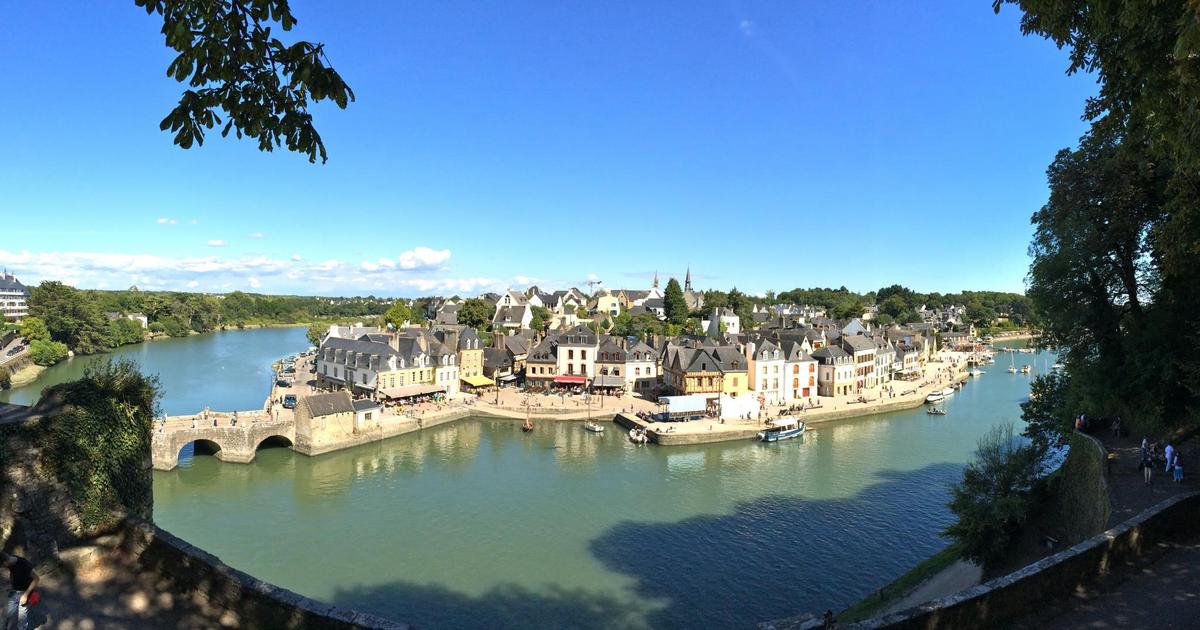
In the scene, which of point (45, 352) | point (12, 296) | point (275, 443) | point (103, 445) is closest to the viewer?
point (103, 445)

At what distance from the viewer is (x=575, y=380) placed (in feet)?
153

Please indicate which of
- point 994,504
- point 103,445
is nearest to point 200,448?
point 103,445

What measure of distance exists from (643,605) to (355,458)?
18.8m

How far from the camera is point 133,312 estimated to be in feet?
314

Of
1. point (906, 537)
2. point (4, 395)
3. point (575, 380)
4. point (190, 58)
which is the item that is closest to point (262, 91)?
point (190, 58)

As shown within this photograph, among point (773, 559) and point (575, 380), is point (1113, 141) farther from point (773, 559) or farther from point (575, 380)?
point (575, 380)

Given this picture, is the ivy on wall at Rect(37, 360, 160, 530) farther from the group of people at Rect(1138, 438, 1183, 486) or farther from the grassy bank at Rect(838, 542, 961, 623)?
the group of people at Rect(1138, 438, 1183, 486)

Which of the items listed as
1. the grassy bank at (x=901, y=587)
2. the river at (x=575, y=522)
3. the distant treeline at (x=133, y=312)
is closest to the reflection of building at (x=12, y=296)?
the distant treeline at (x=133, y=312)

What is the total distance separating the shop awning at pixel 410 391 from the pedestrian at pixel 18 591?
3465 cm

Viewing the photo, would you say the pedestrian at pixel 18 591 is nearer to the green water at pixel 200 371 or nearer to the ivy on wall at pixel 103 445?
the ivy on wall at pixel 103 445

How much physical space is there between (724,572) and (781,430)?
19.0m

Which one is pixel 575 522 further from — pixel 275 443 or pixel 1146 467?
pixel 275 443

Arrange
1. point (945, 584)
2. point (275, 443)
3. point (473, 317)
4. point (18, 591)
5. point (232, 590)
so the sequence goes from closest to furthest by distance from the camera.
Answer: point (18, 591) < point (232, 590) < point (945, 584) < point (275, 443) < point (473, 317)

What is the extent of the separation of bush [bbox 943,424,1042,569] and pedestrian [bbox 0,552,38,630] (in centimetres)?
1727
